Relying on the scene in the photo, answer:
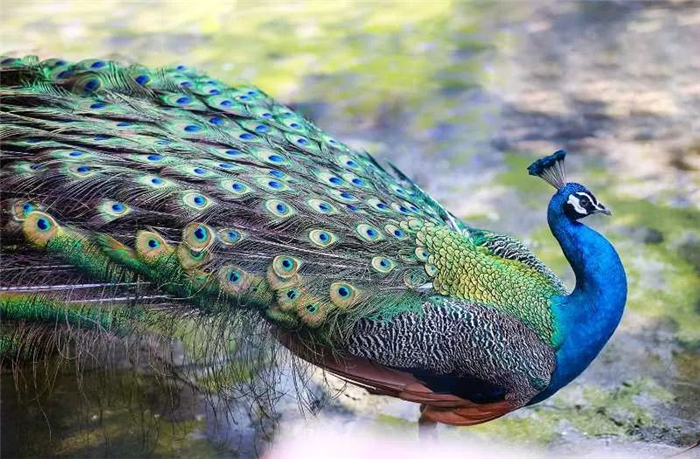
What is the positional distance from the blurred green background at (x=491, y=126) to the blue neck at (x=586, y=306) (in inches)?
25.7

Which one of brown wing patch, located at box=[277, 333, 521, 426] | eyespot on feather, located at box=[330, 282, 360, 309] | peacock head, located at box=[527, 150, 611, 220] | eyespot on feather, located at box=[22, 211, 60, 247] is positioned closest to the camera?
eyespot on feather, located at box=[22, 211, 60, 247]

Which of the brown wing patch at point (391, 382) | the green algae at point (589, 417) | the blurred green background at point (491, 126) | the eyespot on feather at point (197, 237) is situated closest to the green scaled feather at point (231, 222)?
the eyespot on feather at point (197, 237)

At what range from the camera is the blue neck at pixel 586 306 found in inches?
112

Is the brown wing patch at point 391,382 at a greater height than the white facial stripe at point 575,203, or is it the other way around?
the white facial stripe at point 575,203

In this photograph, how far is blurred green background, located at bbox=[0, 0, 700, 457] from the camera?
351 cm

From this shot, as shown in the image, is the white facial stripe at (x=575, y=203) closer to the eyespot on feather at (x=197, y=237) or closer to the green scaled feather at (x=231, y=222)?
the green scaled feather at (x=231, y=222)

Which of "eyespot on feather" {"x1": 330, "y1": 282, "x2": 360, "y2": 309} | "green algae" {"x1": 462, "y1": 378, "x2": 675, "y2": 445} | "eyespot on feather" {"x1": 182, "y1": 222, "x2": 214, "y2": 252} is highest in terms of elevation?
"eyespot on feather" {"x1": 182, "y1": 222, "x2": 214, "y2": 252}

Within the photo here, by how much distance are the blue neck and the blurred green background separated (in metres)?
0.65

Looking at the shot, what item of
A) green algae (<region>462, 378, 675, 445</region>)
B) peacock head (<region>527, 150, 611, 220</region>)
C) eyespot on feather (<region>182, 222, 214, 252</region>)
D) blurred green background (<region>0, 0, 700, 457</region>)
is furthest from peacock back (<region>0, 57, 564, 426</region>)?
blurred green background (<region>0, 0, 700, 457</region>)

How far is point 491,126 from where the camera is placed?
5738 millimetres

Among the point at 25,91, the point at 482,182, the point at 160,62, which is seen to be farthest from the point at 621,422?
the point at 160,62

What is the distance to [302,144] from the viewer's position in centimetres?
311

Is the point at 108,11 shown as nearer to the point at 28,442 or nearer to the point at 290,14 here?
the point at 290,14

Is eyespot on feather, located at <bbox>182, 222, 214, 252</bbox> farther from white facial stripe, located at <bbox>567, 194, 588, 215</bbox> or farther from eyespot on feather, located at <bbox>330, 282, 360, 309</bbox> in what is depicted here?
white facial stripe, located at <bbox>567, 194, 588, 215</bbox>
